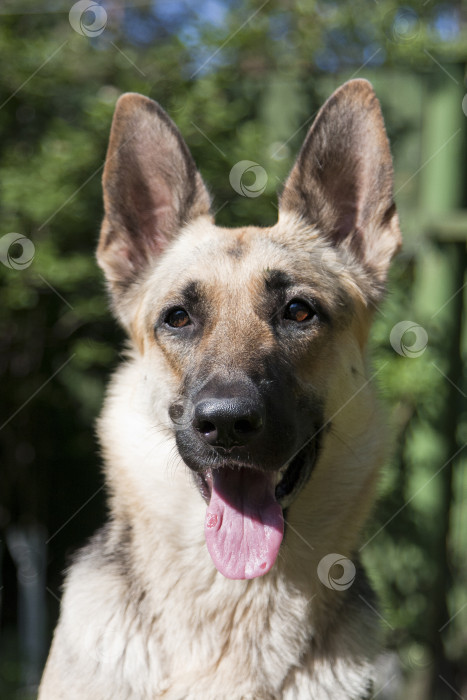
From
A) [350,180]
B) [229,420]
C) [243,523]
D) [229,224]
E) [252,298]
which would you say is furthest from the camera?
[229,224]

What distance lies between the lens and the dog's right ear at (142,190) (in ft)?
9.82

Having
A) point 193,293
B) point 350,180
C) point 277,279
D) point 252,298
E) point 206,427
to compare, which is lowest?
point 206,427

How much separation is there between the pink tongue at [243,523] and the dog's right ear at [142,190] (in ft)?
3.91

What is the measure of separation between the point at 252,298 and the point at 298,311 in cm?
19

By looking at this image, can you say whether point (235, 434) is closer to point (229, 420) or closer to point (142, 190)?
point (229, 420)

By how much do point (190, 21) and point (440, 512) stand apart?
3593 mm

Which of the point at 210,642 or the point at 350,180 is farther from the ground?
the point at 350,180

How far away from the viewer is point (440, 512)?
4363 mm

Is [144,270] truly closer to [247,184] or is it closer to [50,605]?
[247,184]

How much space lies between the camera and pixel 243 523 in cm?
243

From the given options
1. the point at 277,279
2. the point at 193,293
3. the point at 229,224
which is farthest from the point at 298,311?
the point at 229,224

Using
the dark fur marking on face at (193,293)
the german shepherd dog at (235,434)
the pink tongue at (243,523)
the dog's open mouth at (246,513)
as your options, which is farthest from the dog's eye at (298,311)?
the pink tongue at (243,523)

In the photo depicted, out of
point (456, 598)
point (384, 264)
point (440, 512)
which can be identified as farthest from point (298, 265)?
point (456, 598)

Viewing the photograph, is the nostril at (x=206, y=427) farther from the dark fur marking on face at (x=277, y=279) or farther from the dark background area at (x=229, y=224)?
the dark background area at (x=229, y=224)
